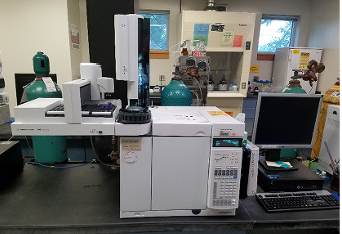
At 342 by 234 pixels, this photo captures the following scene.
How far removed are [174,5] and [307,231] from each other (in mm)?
3396

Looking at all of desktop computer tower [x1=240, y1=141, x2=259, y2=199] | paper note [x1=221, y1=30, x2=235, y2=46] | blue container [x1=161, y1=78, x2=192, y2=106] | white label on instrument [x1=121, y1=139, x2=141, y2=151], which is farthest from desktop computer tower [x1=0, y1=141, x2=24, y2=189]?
paper note [x1=221, y1=30, x2=235, y2=46]

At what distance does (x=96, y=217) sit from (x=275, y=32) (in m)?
4.21

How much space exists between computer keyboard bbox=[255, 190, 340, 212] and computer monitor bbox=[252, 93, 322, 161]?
10.8 inches

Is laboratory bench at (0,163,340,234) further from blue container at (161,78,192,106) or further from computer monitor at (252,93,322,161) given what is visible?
blue container at (161,78,192,106)

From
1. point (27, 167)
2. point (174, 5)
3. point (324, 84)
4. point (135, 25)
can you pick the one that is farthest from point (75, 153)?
point (324, 84)

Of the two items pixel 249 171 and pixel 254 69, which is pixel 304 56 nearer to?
pixel 254 69

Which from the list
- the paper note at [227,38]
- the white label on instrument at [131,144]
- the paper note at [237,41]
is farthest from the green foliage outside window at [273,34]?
the white label on instrument at [131,144]

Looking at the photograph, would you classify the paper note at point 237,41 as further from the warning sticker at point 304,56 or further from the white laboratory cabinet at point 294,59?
the warning sticker at point 304,56

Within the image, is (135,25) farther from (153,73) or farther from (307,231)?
(153,73)

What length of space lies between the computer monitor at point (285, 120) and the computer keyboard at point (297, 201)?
27 cm

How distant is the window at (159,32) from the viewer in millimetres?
3791

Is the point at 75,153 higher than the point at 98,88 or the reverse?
the reverse

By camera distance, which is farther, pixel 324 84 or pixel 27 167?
pixel 324 84

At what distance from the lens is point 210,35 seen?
332cm
